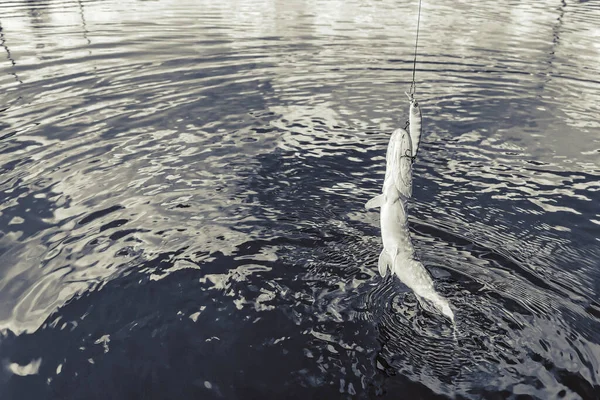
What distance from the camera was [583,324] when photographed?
5.93 metres

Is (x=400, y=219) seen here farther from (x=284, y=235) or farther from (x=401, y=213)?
(x=284, y=235)

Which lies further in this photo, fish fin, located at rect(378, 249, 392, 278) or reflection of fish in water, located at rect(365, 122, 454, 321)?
fish fin, located at rect(378, 249, 392, 278)

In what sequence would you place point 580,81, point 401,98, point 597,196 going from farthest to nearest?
1. point 580,81
2. point 401,98
3. point 597,196

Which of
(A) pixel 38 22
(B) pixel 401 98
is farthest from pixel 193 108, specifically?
(A) pixel 38 22

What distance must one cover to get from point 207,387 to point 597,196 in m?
8.08

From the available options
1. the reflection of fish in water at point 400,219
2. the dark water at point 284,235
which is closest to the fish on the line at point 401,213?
the reflection of fish in water at point 400,219

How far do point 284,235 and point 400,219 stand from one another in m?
2.71

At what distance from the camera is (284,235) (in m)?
7.79

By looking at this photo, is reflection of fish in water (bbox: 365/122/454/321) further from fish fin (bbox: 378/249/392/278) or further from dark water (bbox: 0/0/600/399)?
dark water (bbox: 0/0/600/399)

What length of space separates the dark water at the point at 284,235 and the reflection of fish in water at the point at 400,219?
877 mm

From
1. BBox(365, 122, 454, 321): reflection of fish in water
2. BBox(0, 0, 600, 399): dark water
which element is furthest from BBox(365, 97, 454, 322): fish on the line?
BBox(0, 0, 600, 399): dark water

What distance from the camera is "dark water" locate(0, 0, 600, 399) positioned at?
541 centimetres

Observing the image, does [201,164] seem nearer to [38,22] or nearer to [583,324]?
[583,324]

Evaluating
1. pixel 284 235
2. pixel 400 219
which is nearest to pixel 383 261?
pixel 400 219
